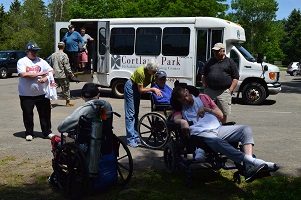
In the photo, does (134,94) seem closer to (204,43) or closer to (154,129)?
(154,129)

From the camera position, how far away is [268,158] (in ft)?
23.1

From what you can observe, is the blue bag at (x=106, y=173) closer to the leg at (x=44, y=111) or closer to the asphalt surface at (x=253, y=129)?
the asphalt surface at (x=253, y=129)

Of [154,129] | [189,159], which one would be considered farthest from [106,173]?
[154,129]

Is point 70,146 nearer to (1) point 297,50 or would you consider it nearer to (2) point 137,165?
(2) point 137,165

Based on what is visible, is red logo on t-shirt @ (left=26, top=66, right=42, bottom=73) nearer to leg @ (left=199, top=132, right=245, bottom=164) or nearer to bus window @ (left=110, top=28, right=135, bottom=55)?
leg @ (left=199, top=132, right=245, bottom=164)

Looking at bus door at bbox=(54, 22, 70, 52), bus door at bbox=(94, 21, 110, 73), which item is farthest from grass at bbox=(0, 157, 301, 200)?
bus door at bbox=(54, 22, 70, 52)

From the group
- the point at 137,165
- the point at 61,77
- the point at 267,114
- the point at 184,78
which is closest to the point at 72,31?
A: the point at 61,77

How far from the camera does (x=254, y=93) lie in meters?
14.3

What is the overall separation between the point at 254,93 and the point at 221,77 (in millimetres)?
7407

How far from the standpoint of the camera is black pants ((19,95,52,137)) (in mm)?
7945

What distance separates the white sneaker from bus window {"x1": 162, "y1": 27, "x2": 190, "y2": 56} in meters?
9.26

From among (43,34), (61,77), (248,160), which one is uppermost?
(43,34)

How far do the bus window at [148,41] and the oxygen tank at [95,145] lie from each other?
10324 millimetres

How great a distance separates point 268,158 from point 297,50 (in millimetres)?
71507
